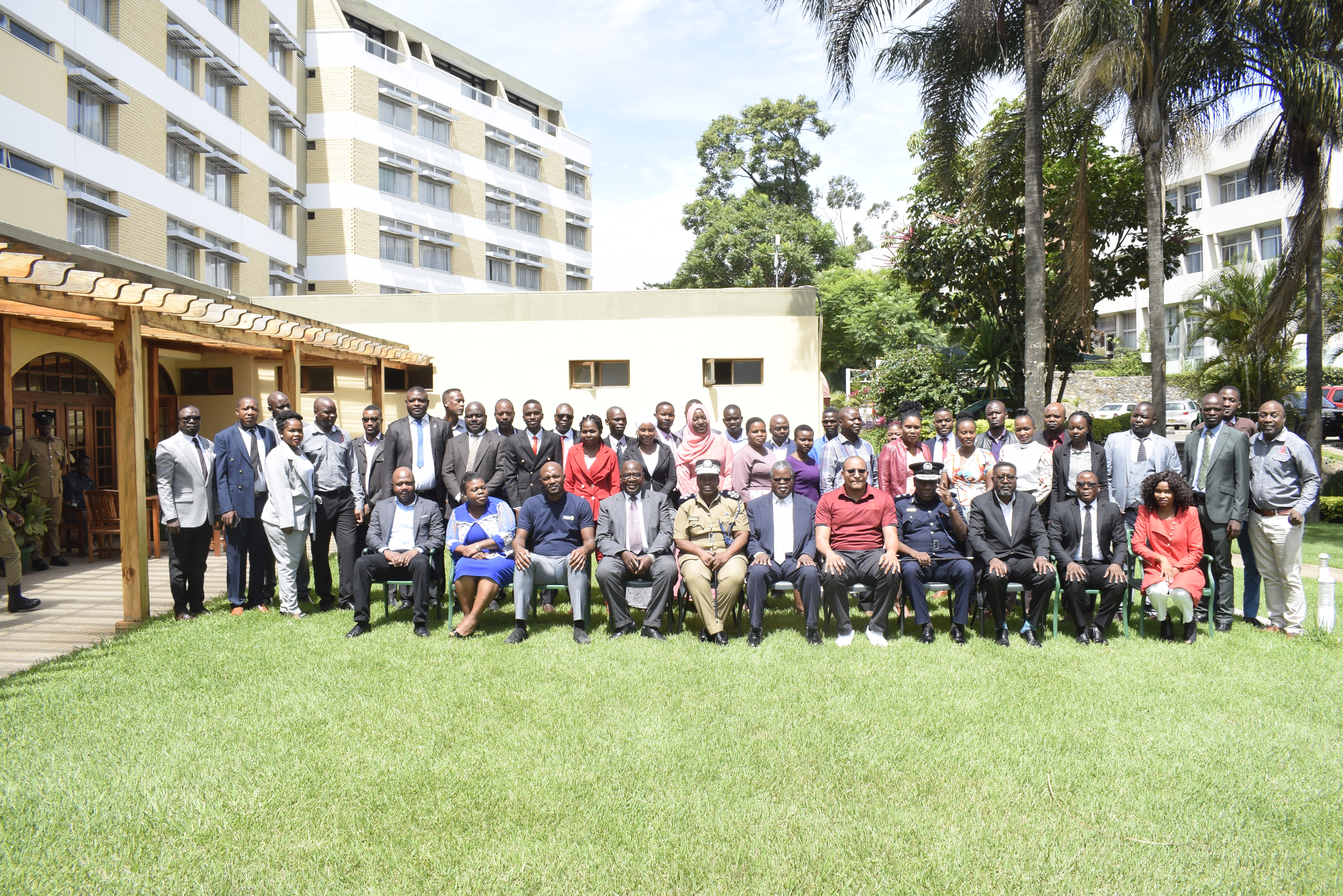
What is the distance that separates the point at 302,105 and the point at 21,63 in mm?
16978

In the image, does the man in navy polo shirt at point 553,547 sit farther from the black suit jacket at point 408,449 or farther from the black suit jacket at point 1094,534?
the black suit jacket at point 1094,534

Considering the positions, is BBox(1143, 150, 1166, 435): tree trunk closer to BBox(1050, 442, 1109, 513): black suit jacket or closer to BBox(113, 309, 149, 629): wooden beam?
BBox(1050, 442, 1109, 513): black suit jacket

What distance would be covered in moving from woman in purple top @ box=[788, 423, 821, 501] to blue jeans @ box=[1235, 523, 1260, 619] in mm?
3663

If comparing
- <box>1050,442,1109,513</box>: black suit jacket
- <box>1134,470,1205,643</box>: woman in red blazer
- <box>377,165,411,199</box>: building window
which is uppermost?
<box>377,165,411,199</box>: building window

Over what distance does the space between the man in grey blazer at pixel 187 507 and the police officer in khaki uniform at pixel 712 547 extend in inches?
164

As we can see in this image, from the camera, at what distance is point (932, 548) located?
23.3ft

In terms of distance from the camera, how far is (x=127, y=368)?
7094 mm

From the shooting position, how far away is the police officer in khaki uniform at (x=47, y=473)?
10180 millimetres

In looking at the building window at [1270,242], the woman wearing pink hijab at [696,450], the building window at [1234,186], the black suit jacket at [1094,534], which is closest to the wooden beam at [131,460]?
the woman wearing pink hijab at [696,450]

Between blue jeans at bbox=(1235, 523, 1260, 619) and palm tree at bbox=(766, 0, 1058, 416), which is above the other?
palm tree at bbox=(766, 0, 1058, 416)

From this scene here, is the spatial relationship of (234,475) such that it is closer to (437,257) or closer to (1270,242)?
(437,257)

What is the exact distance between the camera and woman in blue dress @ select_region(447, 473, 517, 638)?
6.88 meters

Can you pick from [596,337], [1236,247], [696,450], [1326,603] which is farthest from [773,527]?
[1236,247]

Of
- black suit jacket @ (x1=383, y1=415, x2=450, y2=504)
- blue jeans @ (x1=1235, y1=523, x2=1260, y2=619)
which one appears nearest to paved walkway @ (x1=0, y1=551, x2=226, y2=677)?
black suit jacket @ (x1=383, y1=415, x2=450, y2=504)
